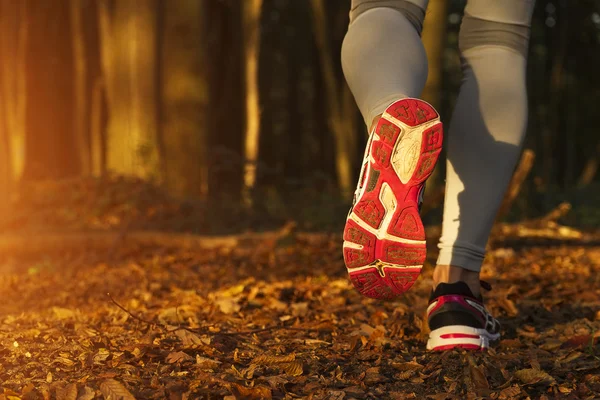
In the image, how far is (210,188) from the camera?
9.19 m

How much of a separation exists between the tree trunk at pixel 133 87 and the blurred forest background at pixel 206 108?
0.02 m

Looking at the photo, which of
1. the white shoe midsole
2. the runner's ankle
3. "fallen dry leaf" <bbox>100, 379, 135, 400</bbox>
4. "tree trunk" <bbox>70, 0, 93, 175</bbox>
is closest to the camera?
"fallen dry leaf" <bbox>100, 379, 135, 400</bbox>

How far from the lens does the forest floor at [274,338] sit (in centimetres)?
206

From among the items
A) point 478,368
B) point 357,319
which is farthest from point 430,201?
point 478,368

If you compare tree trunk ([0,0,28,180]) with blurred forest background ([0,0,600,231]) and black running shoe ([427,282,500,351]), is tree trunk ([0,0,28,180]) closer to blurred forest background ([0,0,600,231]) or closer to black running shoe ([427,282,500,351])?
blurred forest background ([0,0,600,231])

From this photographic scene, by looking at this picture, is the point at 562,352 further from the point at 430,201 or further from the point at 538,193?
the point at 538,193

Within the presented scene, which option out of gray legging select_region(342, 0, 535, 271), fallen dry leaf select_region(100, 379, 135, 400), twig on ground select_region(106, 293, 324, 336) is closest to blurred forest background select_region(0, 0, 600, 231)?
gray legging select_region(342, 0, 535, 271)

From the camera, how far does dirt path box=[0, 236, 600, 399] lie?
2.06 meters

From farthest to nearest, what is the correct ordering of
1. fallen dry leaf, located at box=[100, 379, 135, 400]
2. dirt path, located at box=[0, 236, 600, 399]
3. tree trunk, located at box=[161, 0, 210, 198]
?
tree trunk, located at box=[161, 0, 210, 198], dirt path, located at box=[0, 236, 600, 399], fallen dry leaf, located at box=[100, 379, 135, 400]

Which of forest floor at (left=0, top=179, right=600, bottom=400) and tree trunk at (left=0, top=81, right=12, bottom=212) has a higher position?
forest floor at (left=0, top=179, right=600, bottom=400)

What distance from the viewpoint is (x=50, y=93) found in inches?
648

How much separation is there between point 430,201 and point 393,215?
3750 millimetres

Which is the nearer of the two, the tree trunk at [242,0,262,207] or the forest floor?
the forest floor

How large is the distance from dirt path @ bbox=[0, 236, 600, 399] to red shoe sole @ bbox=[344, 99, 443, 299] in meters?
0.36
